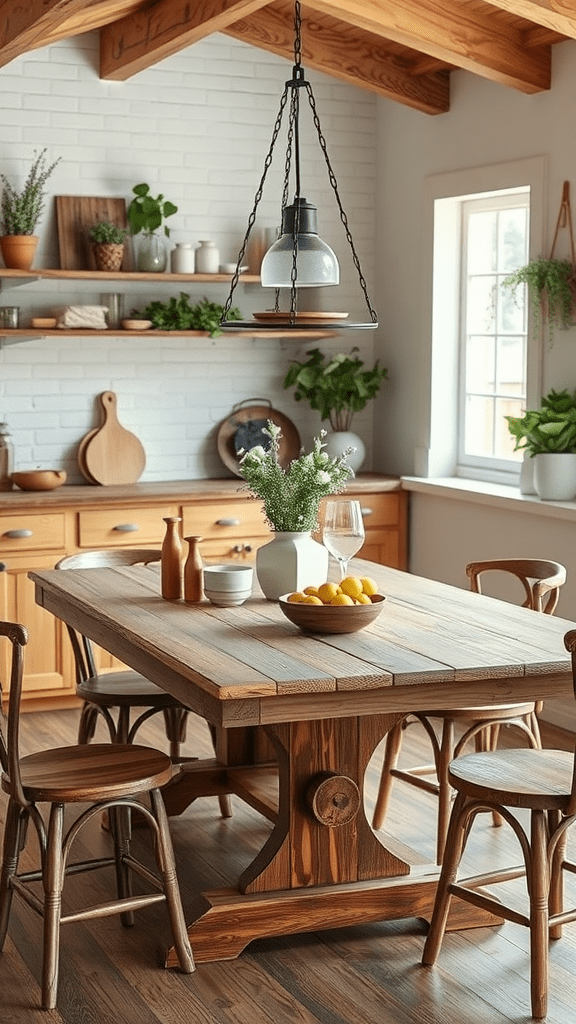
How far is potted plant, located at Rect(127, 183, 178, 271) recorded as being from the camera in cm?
595

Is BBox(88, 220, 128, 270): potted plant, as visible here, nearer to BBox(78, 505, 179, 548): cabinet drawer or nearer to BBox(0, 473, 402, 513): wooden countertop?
BBox(0, 473, 402, 513): wooden countertop

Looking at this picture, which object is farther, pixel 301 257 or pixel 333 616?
pixel 301 257

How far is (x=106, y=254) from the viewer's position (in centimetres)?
586

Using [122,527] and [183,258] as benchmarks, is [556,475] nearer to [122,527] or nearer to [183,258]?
[122,527]

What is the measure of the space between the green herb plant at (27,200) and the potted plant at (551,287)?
2.03 metres

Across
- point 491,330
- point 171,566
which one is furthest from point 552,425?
point 171,566

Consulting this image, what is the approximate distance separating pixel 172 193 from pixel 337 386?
1169 millimetres

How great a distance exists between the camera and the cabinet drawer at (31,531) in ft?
18.0

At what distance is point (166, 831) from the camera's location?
125 inches

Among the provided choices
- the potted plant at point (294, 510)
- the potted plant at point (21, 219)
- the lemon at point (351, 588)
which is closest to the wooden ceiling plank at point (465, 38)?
the potted plant at point (21, 219)

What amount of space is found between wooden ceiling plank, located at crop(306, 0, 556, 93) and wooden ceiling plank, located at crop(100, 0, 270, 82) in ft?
1.13

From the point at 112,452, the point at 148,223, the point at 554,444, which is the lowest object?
the point at 112,452

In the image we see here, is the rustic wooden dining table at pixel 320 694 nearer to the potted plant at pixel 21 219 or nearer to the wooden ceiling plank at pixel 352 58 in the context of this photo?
the potted plant at pixel 21 219

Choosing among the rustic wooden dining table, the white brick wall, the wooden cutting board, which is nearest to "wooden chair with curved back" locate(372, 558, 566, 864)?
the rustic wooden dining table
